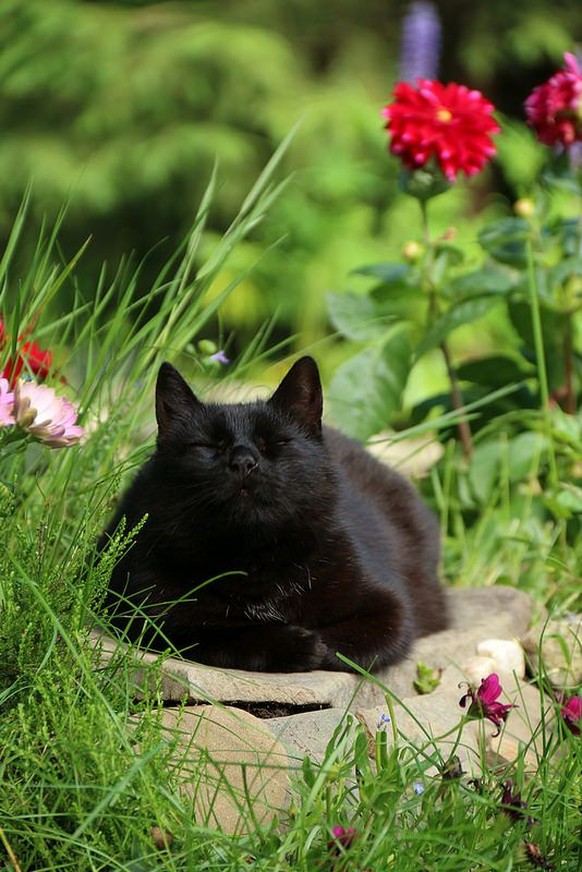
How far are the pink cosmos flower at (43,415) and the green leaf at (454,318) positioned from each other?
1668mm

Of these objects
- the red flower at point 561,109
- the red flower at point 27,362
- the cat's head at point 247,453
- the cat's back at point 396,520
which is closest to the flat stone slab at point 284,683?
the cat's back at point 396,520

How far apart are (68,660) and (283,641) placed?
0.43 m

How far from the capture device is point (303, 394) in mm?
2357

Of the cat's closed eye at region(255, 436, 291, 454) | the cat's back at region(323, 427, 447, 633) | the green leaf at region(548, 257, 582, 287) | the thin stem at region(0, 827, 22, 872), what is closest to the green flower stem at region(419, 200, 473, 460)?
the green leaf at region(548, 257, 582, 287)

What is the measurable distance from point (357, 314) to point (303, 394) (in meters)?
1.34

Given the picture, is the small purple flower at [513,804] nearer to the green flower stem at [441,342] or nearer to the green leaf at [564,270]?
the green flower stem at [441,342]

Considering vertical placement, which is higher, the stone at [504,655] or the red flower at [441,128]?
the red flower at [441,128]

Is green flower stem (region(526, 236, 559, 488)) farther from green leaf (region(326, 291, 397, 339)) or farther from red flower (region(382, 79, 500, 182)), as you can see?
green leaf (region(326, 291, 397, 339))

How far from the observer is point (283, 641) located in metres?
2.24

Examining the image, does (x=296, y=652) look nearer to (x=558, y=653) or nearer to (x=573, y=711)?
(x=573, y=711)

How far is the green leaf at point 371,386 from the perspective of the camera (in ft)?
11.4

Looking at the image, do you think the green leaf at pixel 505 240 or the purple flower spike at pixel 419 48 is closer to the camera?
the green leaf at pixel 505 240

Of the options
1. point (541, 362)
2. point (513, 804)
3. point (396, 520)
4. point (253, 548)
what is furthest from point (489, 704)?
point (541, 362)

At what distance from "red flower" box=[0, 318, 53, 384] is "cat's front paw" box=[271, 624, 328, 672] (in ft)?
2.34
